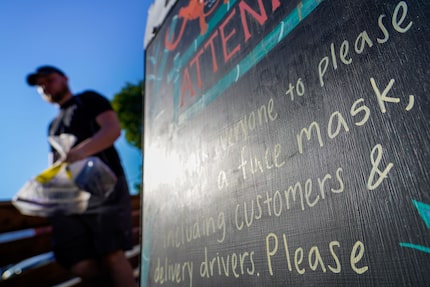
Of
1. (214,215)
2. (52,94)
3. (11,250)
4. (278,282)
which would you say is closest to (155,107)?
(214,215)

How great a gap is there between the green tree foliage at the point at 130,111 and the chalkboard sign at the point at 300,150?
20.6 ft

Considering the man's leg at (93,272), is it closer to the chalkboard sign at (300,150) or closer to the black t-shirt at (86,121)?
the black t-shirt at (86,121)

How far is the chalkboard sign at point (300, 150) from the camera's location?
363mm

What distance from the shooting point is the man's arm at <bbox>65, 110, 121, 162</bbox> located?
4.99 ft

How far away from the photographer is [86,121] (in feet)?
5.66

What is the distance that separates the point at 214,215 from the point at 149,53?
89 cm

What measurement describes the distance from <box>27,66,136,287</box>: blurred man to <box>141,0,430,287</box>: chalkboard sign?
647 mm

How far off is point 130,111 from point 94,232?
6.00 m

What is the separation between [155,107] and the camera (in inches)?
44.8

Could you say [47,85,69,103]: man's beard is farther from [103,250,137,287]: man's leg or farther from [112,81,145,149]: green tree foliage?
[112,81,145,149]: green tree foliage

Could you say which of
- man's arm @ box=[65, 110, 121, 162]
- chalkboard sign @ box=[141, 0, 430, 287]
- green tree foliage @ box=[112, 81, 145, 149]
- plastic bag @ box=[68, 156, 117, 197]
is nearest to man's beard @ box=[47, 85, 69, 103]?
man's arm @ box=[65, 110, 121, 162]

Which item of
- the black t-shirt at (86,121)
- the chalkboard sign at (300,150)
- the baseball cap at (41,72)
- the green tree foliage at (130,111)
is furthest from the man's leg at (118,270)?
the green tree foliage at (130,111)

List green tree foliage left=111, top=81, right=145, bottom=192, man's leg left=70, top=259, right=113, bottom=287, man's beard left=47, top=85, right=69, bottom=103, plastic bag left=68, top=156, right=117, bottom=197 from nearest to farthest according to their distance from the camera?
1. plastic bag left=68, top=156, right=117, bottom=197
2. man's leg left=70, top=259, right=113, bottom=287
3. man's beard left=47, top=85, right=69, bottom=103
4. green tree foliage left=111, top=81, right=145, bottom=192

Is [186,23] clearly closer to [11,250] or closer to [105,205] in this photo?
[105,205]
